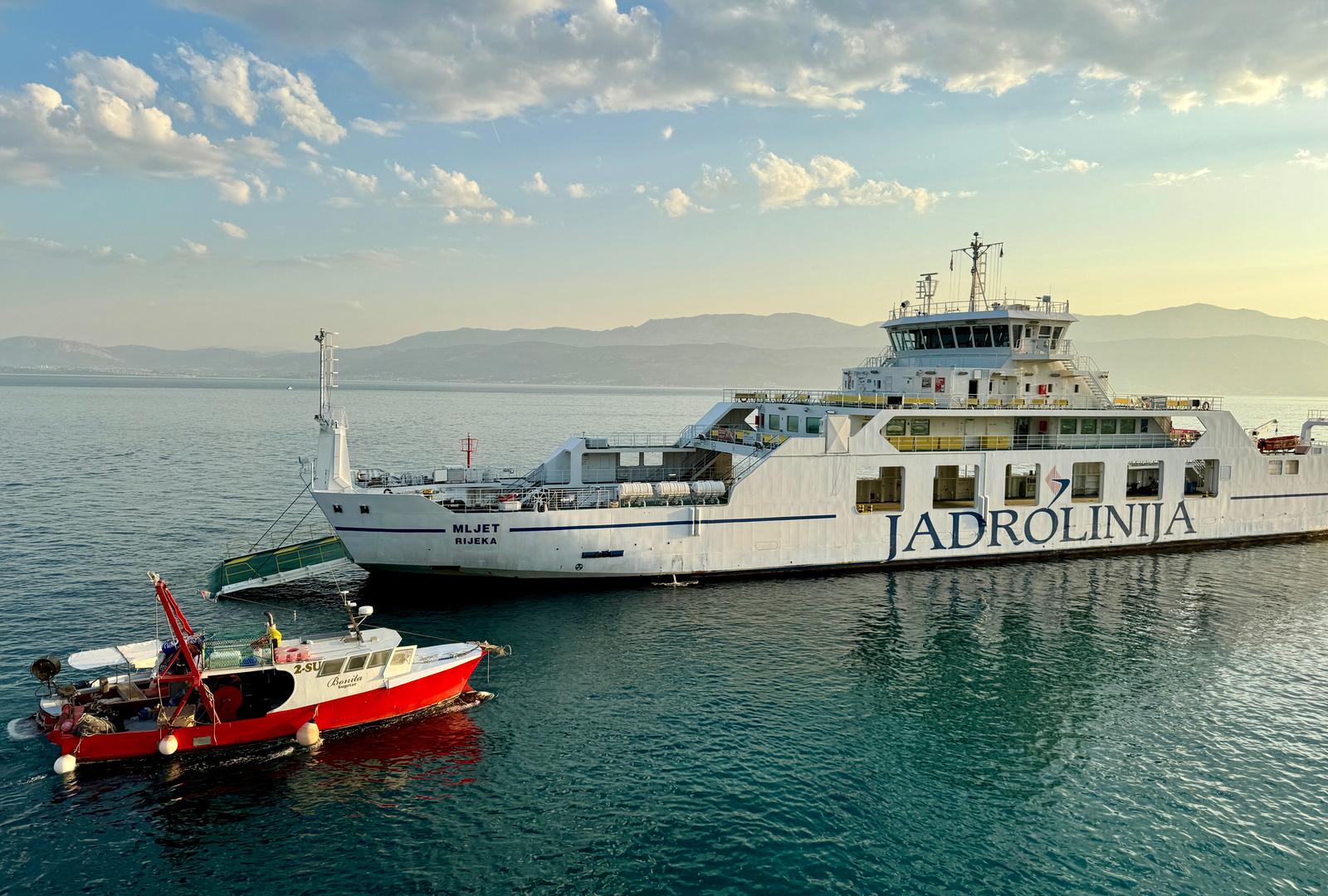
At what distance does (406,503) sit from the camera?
A: 2681cm

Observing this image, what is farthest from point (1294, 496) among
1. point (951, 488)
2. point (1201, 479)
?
point (951, 488)

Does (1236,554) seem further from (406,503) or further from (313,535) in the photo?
(313,535)

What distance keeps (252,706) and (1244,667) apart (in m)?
26.1

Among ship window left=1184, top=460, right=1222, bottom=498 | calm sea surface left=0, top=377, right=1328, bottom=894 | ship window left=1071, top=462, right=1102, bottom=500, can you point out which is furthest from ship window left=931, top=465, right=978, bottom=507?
ship window left=1184, top=460, right=1222, bottom=498

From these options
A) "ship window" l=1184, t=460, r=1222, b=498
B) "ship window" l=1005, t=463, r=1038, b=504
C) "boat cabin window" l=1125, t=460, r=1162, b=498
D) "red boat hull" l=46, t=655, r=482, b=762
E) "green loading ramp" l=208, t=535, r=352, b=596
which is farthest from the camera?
"ship window" l=1184, t=460, r=1222, b=498

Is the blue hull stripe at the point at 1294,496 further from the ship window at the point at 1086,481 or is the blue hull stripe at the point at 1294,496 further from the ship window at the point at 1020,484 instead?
the ship window at the point at 1020,484

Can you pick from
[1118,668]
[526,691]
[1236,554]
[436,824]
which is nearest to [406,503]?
[526,691]

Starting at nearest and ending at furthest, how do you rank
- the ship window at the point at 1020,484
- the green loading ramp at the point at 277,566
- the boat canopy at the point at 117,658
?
the boat canopy at the point at 117,658 < the green loading ramp at the point at 277,566 < the ship window at the point at 1020,484

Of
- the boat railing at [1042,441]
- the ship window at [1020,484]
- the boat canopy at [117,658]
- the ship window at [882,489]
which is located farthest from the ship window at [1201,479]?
the boat canopy at [117,658]

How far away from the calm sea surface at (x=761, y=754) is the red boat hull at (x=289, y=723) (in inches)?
18.6

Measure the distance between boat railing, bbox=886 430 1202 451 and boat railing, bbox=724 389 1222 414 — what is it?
1228 mm

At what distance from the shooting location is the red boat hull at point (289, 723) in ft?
55.2

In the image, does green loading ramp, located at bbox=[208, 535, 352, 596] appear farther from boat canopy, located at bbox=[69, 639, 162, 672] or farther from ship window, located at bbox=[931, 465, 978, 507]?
ship window, located at bbox=[931, 465, 978, 507]

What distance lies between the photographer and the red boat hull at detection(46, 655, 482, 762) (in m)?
16.8
